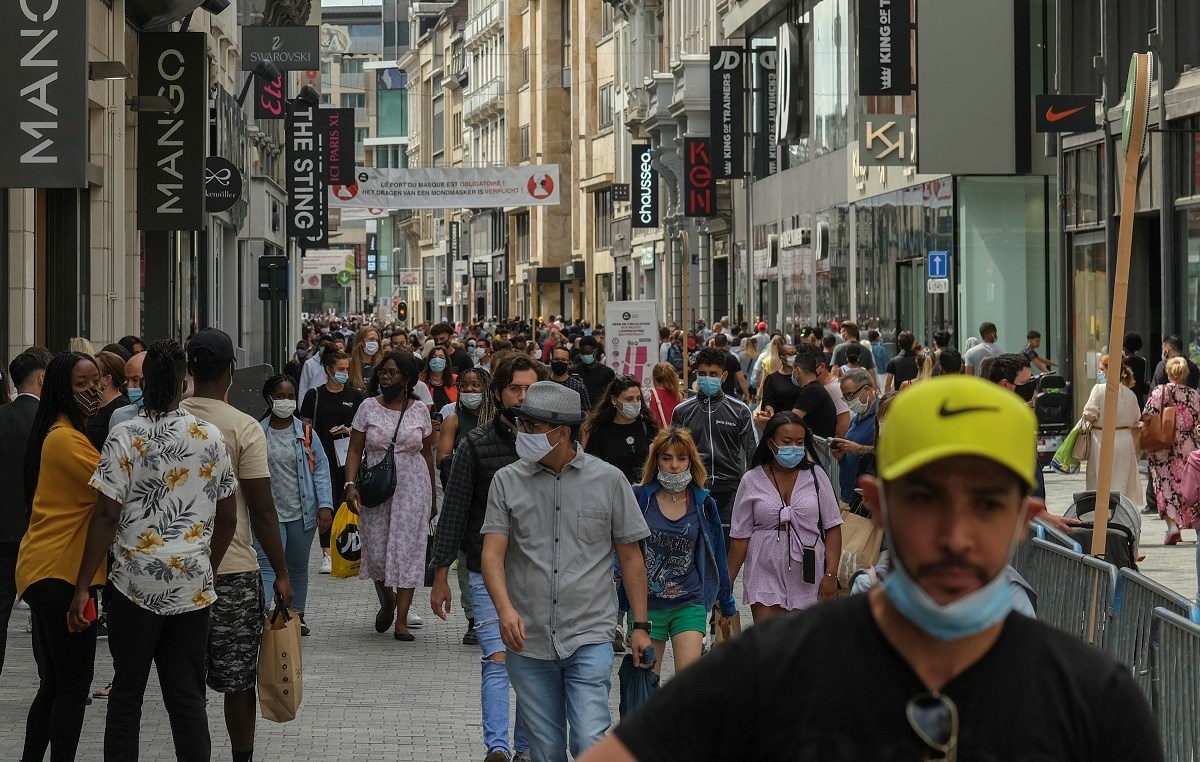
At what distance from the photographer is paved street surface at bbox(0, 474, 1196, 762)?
897cm

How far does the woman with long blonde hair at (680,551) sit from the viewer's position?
8.62 m

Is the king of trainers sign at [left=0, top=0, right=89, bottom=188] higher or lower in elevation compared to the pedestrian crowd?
higher

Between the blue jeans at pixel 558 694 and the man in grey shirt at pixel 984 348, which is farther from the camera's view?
the man in grey shirt at pixel 984 348

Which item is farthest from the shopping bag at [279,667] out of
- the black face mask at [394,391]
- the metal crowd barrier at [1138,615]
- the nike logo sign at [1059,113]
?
the nike logo sign at [1059,113]

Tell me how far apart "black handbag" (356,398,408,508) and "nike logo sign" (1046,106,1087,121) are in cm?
1505

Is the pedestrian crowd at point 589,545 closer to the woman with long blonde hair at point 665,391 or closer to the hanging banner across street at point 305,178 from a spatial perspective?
the woman with long blonde hair at point 665,391

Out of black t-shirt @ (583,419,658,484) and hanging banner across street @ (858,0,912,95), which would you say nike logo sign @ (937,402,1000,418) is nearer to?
black t-shirt @ (583,419,658,484)

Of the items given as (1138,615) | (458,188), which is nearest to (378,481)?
(1138,615)

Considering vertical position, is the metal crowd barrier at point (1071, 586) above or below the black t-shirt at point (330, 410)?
below

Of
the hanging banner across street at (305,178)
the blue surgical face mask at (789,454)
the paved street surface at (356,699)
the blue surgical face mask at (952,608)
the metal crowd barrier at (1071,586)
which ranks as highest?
the hanging banner across street at (305,178)

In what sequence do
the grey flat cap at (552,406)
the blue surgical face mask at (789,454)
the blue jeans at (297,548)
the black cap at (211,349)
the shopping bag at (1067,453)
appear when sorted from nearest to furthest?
1. the grey flat cap at (552,406)
2. the black cap at (211,349)
3. the blue surgical face mask at (789,454)
4. the blue jeans at (297,548)
5. the shopping bag at (1067,453)

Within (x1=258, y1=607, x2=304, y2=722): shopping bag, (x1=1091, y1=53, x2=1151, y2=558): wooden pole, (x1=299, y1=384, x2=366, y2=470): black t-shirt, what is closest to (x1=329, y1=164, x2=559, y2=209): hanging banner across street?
(x1=299, y1=384, x2=366, y2=470): black t-shirt

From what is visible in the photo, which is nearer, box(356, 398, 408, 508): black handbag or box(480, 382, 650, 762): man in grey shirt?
box(480, 382, 650, 762): man in grey shirt

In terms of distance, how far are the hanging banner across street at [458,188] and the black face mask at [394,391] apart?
128 feet
